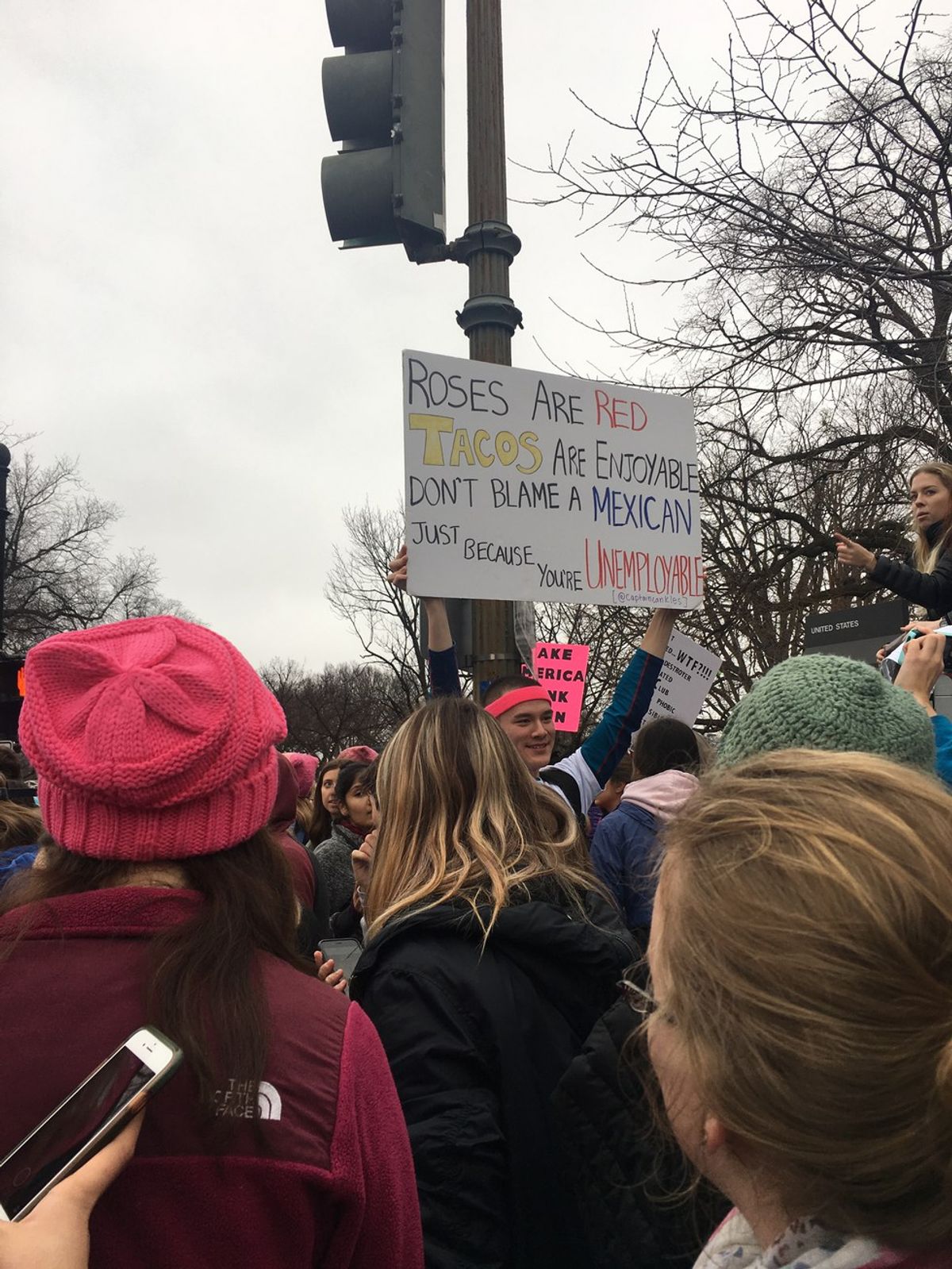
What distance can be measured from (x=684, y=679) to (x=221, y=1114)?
11.6 ft

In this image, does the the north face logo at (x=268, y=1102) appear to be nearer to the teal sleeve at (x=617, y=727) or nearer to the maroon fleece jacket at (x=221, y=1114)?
the maroon fleece jacket at (x=221, y=1114)

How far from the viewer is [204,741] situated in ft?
4.33

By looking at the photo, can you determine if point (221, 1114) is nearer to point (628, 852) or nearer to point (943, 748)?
point (943, 748)

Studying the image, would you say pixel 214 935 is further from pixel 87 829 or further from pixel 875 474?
pixel 875 474

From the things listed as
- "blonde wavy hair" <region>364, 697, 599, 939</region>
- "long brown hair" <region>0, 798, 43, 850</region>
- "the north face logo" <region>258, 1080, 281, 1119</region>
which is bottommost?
"the north face logo" <region>258, 1080, 281, 1119</region>

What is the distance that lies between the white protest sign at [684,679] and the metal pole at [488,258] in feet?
2.13

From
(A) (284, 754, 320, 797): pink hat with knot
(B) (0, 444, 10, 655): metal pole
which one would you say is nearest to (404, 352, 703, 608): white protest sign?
(A) (284, 754, 320, 797): pink hat with knot

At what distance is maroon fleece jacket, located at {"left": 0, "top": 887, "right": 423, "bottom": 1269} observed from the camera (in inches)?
Result: 44.2

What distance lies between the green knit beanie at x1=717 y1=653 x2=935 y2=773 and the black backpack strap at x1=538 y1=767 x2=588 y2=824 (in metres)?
2.12

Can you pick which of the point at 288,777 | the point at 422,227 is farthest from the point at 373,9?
the point at 288,777

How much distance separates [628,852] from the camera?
3900mm

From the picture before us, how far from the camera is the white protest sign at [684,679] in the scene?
4457mm

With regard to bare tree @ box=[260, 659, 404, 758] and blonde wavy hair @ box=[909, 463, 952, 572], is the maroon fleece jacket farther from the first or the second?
bare tree @ box=[260, 659, 404, 758]

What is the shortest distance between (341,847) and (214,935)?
4358 millimetres
